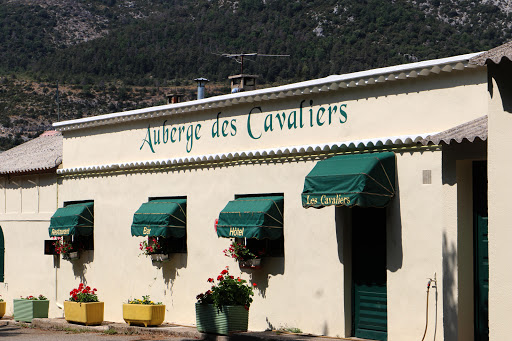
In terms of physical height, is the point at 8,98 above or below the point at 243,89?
above

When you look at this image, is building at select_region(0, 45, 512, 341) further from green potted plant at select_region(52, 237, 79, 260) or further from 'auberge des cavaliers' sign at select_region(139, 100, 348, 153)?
green potted plant at select_region(52, 237, 79, 260)

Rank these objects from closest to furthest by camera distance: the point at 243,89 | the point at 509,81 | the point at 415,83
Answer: the point at 509,81, the point at 415,83, the point at 243,89

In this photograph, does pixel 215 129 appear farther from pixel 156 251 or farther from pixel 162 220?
pixel 156 251

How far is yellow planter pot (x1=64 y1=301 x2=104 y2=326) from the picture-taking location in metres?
19.1

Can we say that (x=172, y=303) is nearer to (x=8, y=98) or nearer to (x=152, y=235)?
(x=152, y=235)

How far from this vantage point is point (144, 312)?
1805cm

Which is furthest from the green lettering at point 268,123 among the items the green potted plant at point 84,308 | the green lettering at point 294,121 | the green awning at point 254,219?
the green potted plant at point 84,308

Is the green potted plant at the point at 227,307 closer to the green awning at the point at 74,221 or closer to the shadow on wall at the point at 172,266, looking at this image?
the shadow on wall at the point at 172,266

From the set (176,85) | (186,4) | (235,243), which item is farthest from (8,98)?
(235,243)

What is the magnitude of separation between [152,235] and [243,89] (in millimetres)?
4847

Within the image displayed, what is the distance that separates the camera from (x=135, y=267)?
19938 mm

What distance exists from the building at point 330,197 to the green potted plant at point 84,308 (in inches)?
36.1

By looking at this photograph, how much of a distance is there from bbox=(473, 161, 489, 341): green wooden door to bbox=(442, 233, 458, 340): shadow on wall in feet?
1.38

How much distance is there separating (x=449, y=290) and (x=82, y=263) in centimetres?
1087
